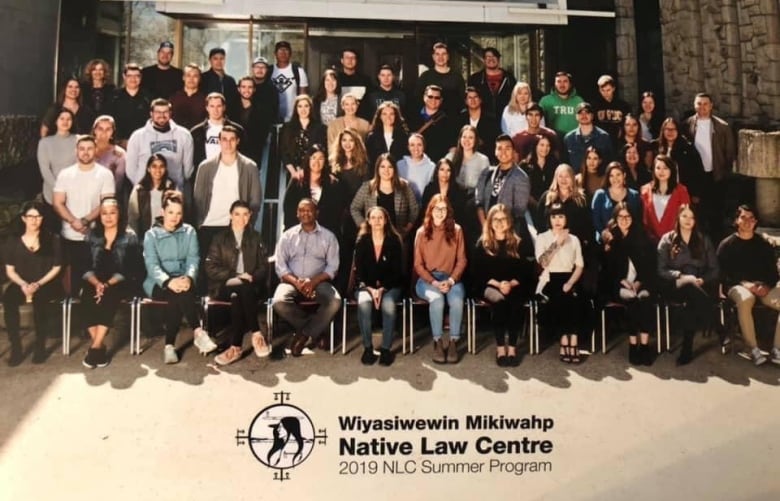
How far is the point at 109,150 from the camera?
2.39m

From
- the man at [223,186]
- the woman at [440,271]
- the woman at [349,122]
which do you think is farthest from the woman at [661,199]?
the man at [223,186]

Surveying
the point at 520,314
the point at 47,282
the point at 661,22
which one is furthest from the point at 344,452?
the point at 661,22

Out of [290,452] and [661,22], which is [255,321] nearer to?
[290,452]

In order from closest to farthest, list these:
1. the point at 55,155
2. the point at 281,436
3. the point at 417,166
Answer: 1. the point at 281,436
2. the point at 55,155
3. the point at 417,166

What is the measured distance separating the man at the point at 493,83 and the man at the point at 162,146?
1212 millimetres

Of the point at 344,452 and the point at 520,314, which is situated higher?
the point at 520,314

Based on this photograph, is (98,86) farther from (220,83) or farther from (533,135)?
(533,135)

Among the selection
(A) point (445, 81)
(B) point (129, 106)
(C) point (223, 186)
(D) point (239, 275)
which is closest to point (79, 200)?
(B) point (129, 106)

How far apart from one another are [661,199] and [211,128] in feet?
6.19

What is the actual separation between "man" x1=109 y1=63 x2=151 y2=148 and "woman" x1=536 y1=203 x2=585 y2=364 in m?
1.68

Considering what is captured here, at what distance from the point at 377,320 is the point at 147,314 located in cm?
89

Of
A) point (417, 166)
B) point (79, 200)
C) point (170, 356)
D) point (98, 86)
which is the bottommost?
point (170, 356)

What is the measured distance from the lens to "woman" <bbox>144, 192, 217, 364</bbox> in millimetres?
2316

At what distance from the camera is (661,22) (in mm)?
2609
